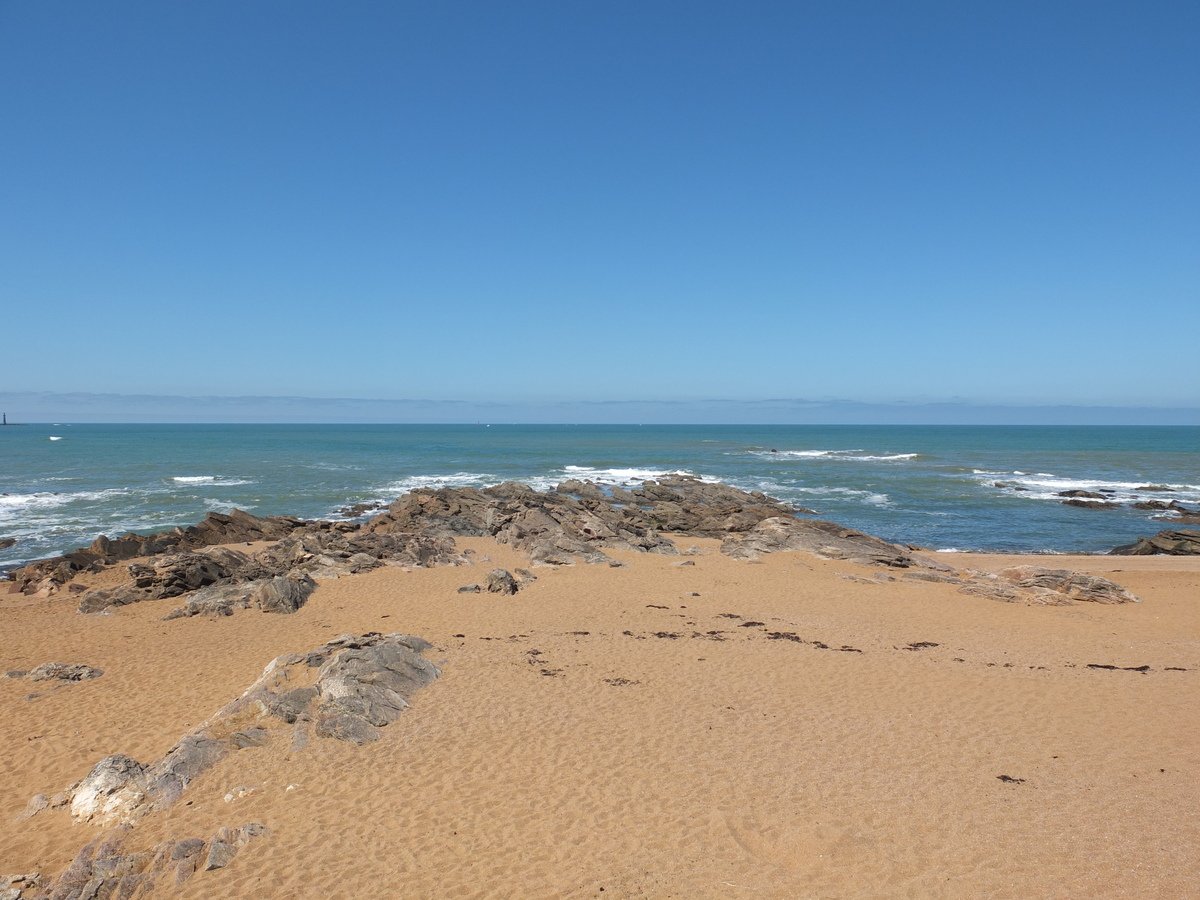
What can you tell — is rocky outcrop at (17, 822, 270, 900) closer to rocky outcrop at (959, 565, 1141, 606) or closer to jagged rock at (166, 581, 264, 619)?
jagged rock at (166, 581, 264, 619)

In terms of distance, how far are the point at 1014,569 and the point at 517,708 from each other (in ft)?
62.1

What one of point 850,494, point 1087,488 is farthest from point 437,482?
point 1087,488

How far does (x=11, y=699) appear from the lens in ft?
39.3

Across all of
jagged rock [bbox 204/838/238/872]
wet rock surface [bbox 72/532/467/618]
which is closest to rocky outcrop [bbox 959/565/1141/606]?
wet rock surface [bbox 72/532/467/618]

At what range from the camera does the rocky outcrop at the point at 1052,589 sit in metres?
19.0

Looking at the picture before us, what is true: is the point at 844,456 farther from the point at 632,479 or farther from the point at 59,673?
the point at 59,673

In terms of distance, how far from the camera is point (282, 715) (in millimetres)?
10414

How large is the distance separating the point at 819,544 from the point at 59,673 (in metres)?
24.2

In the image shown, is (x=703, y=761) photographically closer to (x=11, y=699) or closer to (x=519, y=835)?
(x=519, y=835)

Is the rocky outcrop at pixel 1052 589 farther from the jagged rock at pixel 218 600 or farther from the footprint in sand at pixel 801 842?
the jagged rock at pixel 218 600

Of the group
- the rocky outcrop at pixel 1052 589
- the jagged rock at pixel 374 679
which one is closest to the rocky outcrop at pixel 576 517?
the jagged rock at pixel 374 679

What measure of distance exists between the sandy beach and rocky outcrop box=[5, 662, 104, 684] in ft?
0.96

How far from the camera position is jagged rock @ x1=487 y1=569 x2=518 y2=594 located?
19781mm

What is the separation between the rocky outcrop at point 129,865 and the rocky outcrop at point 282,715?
2.25 feet
